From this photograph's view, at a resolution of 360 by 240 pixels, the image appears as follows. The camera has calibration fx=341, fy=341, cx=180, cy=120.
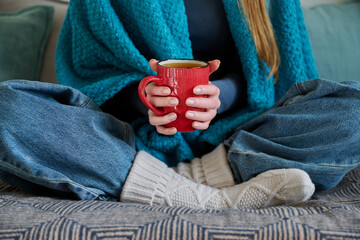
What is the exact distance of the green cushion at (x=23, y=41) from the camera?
3.22 feet

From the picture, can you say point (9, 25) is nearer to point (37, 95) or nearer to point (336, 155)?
point (37, 95)

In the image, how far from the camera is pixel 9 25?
0.99 metres

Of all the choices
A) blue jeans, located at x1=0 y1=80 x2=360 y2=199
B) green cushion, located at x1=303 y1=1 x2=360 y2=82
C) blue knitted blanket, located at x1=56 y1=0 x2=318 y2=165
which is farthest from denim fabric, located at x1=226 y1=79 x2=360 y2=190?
green cushion, located at x1=303 y1=1 x2=360 y2=82

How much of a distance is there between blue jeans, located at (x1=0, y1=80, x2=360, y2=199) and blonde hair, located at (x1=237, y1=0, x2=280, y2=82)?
144 millimetres

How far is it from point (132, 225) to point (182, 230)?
0.25 ft

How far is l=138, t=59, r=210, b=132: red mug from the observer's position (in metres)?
0.58

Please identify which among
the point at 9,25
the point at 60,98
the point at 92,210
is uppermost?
the point at 9,25

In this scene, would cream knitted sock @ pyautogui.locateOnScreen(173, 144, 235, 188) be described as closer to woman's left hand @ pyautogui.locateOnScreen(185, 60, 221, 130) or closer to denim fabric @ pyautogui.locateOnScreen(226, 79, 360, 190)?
denim fabric @ pyautogui.locateOnScreen(226, 79, 360, 190)

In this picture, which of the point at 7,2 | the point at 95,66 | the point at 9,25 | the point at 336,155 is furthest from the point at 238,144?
the point at 7,2

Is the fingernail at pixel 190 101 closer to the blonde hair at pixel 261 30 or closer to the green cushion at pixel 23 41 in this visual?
the blonde hair at pixel 261 30

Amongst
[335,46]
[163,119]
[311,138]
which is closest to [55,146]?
[163,119]

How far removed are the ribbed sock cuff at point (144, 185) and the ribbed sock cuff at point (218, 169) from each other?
4.0 inches

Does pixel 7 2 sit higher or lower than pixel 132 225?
higher

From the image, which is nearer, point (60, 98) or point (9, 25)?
point (60, 98)
